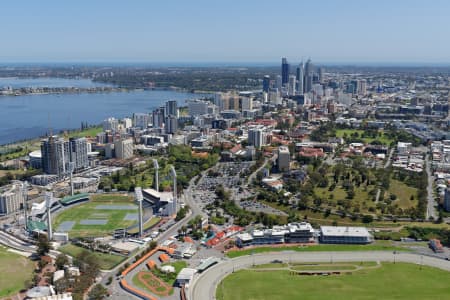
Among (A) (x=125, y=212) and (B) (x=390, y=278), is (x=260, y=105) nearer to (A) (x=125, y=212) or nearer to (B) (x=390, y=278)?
(A) (x=125, y=212)

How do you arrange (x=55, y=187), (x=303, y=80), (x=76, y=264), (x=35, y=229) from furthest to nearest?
1. (x=303, y=80)
2. (x=55, y=187)
3. (x=35, y=229)
4. (x=76, y=264)

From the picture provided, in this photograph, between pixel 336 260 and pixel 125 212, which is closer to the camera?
pixel 336 260

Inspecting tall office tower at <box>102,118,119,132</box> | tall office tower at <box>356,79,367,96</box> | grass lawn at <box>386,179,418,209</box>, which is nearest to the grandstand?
grass lawn at <box>386,179,418,209</box>

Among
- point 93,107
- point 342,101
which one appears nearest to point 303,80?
point 342,101

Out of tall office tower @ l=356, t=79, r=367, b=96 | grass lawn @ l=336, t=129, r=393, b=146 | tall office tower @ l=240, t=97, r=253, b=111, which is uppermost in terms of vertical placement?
tall office tower @ l=356, t=79, r=367, b=96

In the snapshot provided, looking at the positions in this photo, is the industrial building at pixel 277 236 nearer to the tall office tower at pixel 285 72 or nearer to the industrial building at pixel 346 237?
the industrial building at pixel 346 237

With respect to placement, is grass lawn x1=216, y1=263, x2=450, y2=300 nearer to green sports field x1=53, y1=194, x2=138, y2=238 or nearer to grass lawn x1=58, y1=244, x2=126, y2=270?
grass lawn x1=58, y1=244, x2=126, y2=270
